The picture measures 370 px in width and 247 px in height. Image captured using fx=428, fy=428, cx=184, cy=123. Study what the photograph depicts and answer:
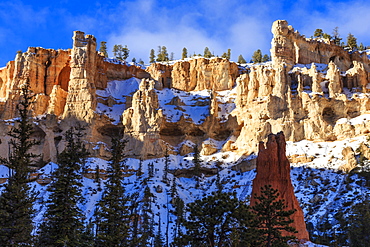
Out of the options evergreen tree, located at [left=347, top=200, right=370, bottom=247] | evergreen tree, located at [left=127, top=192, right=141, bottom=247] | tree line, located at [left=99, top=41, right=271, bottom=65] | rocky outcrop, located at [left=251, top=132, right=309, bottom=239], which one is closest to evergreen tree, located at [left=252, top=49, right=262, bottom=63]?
tree line, located at [left=99, top=41, right=271, bottom=65]

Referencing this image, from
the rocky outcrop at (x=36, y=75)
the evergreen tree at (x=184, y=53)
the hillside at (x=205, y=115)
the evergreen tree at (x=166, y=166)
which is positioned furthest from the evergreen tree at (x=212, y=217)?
the evergreen tree at (x=184, y=53)

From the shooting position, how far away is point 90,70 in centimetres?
12556

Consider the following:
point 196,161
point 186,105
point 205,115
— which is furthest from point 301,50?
point 196,161

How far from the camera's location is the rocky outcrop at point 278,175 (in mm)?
49531

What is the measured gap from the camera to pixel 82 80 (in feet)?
396

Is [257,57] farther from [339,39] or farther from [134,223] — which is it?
[134,223]

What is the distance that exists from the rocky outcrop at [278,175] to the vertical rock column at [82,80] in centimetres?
7040

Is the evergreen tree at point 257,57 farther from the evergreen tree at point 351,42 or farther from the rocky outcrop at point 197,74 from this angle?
the evergreen tree at point 351,42

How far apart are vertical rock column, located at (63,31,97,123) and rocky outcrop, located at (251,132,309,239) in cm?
7040

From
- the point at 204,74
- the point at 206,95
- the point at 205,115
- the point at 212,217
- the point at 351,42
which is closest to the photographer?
the point at 212,217

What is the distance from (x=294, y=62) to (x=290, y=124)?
34.2 meters

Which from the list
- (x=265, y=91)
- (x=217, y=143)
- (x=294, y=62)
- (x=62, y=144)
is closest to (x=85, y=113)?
(x=62, y=144)

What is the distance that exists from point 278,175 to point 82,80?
8212cm

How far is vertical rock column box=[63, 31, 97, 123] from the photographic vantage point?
115000 millimetres
